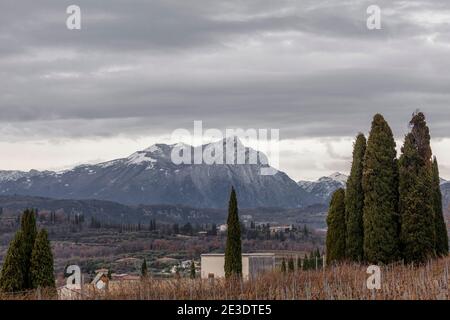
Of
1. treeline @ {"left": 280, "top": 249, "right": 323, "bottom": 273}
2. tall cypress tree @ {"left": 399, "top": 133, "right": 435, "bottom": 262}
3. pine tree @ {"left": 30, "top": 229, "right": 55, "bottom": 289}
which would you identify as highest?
tall cypress tree @ {"left": 399, "top": 133, "right": 435, "bottom": 262}

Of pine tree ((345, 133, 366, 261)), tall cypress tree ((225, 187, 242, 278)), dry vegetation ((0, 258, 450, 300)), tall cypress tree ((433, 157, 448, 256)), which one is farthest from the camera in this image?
tall cypress tree ((225, 187, 242, 278))

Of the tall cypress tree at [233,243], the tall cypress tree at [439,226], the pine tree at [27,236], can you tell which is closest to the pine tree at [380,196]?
the tall cypress tree at [439,226]

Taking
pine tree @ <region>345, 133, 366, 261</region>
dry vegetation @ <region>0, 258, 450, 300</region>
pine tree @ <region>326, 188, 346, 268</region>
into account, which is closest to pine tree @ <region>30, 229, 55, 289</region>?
dry vegetation @ <region>0, 258, 450, 300</region>

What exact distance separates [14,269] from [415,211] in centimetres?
1916

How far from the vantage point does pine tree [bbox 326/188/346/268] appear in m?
42.0

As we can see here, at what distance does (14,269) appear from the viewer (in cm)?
3148

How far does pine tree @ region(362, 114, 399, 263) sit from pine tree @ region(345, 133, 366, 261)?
1239 mm

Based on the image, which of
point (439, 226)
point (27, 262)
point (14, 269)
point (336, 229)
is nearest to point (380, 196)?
point (336, 229)

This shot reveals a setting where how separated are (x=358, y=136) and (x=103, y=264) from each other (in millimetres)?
161606

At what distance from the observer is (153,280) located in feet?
89.0

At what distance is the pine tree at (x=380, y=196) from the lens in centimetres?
3859

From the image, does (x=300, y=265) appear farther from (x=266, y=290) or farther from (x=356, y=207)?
(x=266, y=290)

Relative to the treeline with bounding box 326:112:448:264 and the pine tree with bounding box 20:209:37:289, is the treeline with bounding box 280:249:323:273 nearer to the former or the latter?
the treeline with bounding box 326:112:448:264
